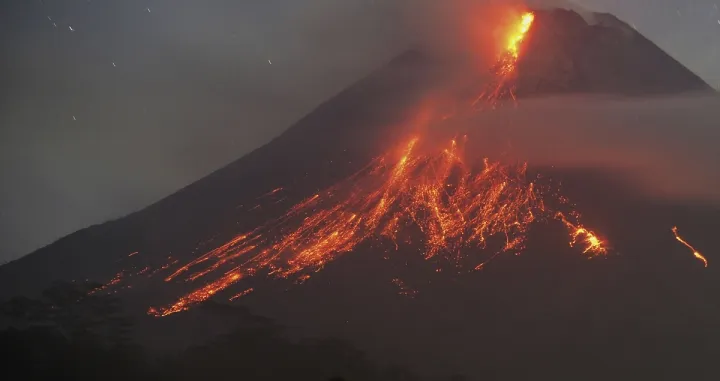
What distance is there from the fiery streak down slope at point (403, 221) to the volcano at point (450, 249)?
0.29ft

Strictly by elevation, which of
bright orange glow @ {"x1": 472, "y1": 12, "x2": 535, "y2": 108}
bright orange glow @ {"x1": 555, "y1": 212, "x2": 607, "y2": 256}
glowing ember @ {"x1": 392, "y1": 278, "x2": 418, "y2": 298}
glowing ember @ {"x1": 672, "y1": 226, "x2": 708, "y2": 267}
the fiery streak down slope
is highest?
bright orange glow @ {"x1": 472, "y1": 12, "x2": 535, "y2": 108}

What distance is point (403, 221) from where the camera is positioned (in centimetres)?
2312

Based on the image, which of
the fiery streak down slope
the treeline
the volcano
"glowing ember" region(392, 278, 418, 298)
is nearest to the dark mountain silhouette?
the volcano

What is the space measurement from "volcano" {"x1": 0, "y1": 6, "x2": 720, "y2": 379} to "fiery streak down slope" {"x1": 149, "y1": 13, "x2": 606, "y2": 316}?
9 centimetres

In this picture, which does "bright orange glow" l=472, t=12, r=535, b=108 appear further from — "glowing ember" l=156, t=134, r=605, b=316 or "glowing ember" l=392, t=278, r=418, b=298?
"glowing ember" l=392, t=278, r=418, b=298

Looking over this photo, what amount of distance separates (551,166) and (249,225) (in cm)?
1359

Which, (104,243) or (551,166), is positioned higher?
(104,243)

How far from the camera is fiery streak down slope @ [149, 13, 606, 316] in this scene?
2089 cm

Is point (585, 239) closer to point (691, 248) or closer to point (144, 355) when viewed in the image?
point (691, 248)

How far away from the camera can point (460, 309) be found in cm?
1708

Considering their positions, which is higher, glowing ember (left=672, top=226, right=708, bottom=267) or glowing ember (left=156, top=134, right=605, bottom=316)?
glowing ember (left=156, top=134, right=605, bottom=316)

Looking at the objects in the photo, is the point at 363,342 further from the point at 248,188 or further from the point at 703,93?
the point at 703,93

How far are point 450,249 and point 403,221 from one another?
295 centimetres

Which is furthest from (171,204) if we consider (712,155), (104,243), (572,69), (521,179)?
(712,155)
